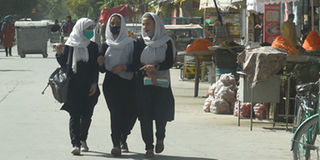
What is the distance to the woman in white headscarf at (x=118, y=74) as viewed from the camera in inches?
372

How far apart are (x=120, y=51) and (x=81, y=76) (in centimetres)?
53

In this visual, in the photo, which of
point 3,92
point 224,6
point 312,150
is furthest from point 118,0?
point 312,150

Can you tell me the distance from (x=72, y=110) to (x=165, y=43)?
1.28 meters

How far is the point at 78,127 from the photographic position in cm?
961

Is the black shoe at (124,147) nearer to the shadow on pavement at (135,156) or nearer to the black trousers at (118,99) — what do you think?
the shadow on pavement at (135,156)

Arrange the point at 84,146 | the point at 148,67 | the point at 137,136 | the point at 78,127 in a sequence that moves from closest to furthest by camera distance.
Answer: the point at 148,67 → the point at 78,127 → the point at 84,146 → the point at 137,136

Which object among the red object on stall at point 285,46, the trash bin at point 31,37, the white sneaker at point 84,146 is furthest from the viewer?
the trash bin at point 31,37

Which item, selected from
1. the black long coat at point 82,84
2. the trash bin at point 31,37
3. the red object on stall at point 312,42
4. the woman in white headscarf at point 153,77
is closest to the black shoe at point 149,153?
the woman in white headscarf at point 153,77

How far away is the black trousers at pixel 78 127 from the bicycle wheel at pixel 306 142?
272 centimetres

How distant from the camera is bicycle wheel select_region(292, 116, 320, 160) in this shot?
7.58 m

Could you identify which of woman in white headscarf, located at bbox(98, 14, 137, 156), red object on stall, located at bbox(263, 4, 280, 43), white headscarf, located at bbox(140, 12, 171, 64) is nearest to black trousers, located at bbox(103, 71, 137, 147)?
woman in white headscarf, located at bbox(98, 14, 137, 156)

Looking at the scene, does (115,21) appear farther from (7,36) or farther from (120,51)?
(7,36)

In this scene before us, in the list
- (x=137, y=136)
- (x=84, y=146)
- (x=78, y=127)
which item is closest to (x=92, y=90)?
(x=78, y=127)

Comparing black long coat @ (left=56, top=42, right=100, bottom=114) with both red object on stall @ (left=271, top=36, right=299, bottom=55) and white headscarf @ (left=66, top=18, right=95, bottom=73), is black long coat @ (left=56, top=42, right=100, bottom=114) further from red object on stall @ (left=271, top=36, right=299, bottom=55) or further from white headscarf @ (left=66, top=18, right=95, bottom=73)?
red object on stall @ (left=271, top=36, right=299, bottom=55)
